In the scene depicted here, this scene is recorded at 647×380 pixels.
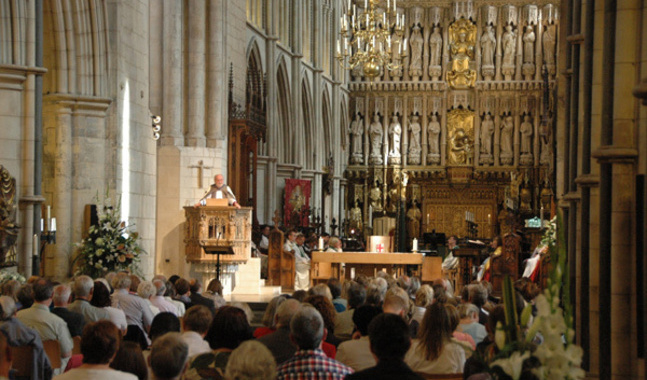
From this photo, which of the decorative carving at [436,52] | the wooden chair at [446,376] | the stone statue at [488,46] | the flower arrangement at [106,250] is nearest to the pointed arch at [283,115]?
the decorative carving at [436,52]

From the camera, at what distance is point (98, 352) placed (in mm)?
4598

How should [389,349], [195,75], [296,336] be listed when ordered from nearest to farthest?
[389,349] < [296,336] < [195,75]

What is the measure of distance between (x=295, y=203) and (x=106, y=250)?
43.0 ft

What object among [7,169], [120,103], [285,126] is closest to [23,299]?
[7,169]

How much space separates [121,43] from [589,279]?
7594 millimetres

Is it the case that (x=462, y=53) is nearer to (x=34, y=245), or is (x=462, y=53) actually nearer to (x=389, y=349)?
(x=34, y=245)

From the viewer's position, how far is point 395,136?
3434 centimetres

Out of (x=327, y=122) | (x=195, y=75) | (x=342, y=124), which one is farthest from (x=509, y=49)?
(x=195, y=75)

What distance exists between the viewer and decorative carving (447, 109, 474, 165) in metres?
34.2

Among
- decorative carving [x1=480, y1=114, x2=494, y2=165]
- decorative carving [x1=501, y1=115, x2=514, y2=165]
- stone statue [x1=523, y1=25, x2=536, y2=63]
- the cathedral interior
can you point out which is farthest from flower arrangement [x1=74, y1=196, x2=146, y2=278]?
stone statue [x1=523, y1=25, x2=536, y2=63]

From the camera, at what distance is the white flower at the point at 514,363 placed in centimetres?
360

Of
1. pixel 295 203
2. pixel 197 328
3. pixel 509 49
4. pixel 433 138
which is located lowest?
pixel 197 328

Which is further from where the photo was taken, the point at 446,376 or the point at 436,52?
the point at 436,52

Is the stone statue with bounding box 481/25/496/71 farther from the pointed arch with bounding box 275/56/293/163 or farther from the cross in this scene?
the cross
